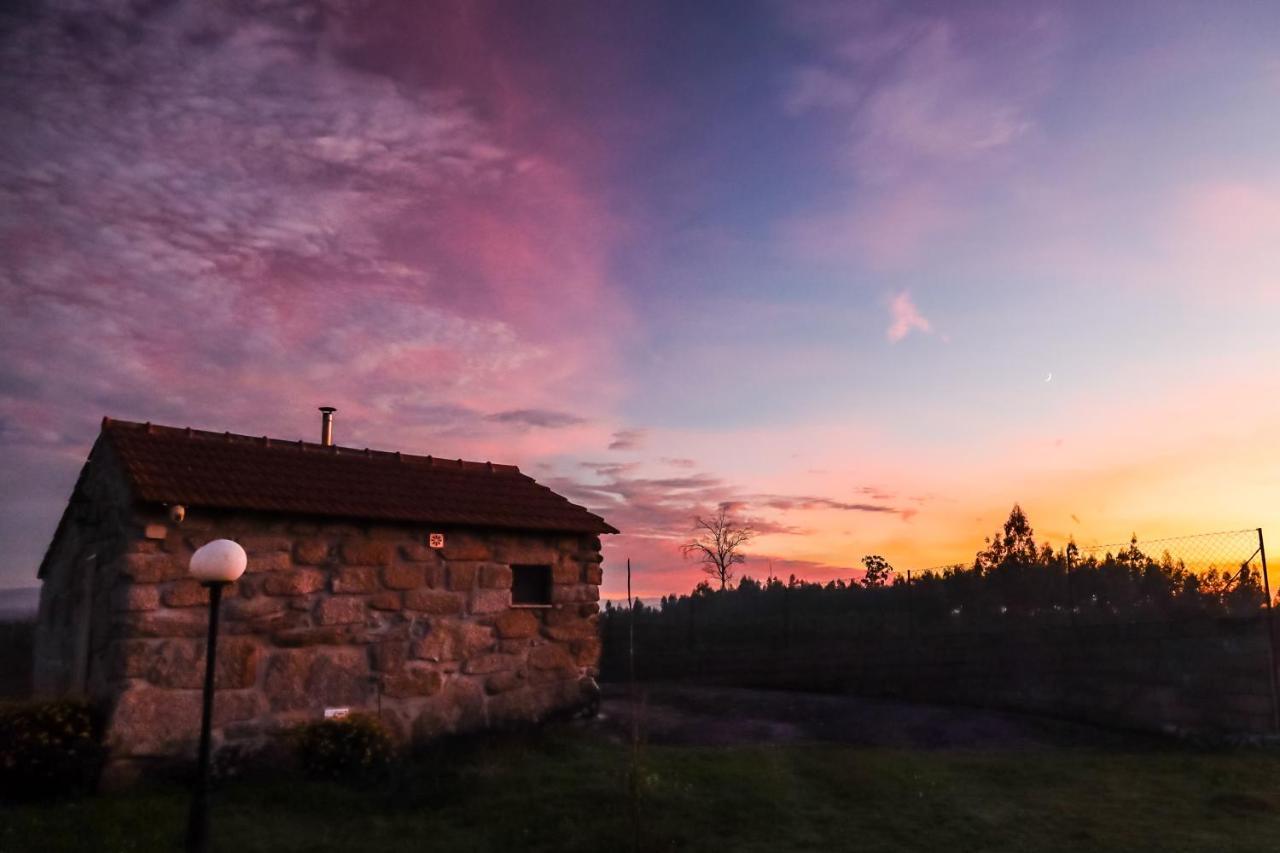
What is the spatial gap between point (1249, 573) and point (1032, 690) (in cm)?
392

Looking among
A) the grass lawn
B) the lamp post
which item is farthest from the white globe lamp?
the grass lawn

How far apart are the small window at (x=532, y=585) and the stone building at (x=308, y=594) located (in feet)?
0.10

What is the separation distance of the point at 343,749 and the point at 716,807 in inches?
177

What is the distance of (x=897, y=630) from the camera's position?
68.7 feet

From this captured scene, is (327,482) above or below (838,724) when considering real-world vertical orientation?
above

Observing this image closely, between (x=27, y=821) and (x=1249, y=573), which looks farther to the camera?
(x=1249, y=573)

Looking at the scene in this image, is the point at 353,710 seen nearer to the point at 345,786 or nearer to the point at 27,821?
the point at 345,786

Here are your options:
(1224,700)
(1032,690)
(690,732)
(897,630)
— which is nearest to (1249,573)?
(1224,700)

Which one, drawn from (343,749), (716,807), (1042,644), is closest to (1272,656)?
(1042,644)

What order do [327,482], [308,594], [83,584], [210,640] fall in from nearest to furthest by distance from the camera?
[210,640], [308,594], [83,584], [327,482]

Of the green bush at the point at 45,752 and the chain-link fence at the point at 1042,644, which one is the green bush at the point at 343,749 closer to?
the green bush at the point at 45,752

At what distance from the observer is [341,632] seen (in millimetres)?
12078

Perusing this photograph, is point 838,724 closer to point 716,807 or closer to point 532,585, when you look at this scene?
point 532,585

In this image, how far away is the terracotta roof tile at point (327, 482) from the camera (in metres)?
11.6
